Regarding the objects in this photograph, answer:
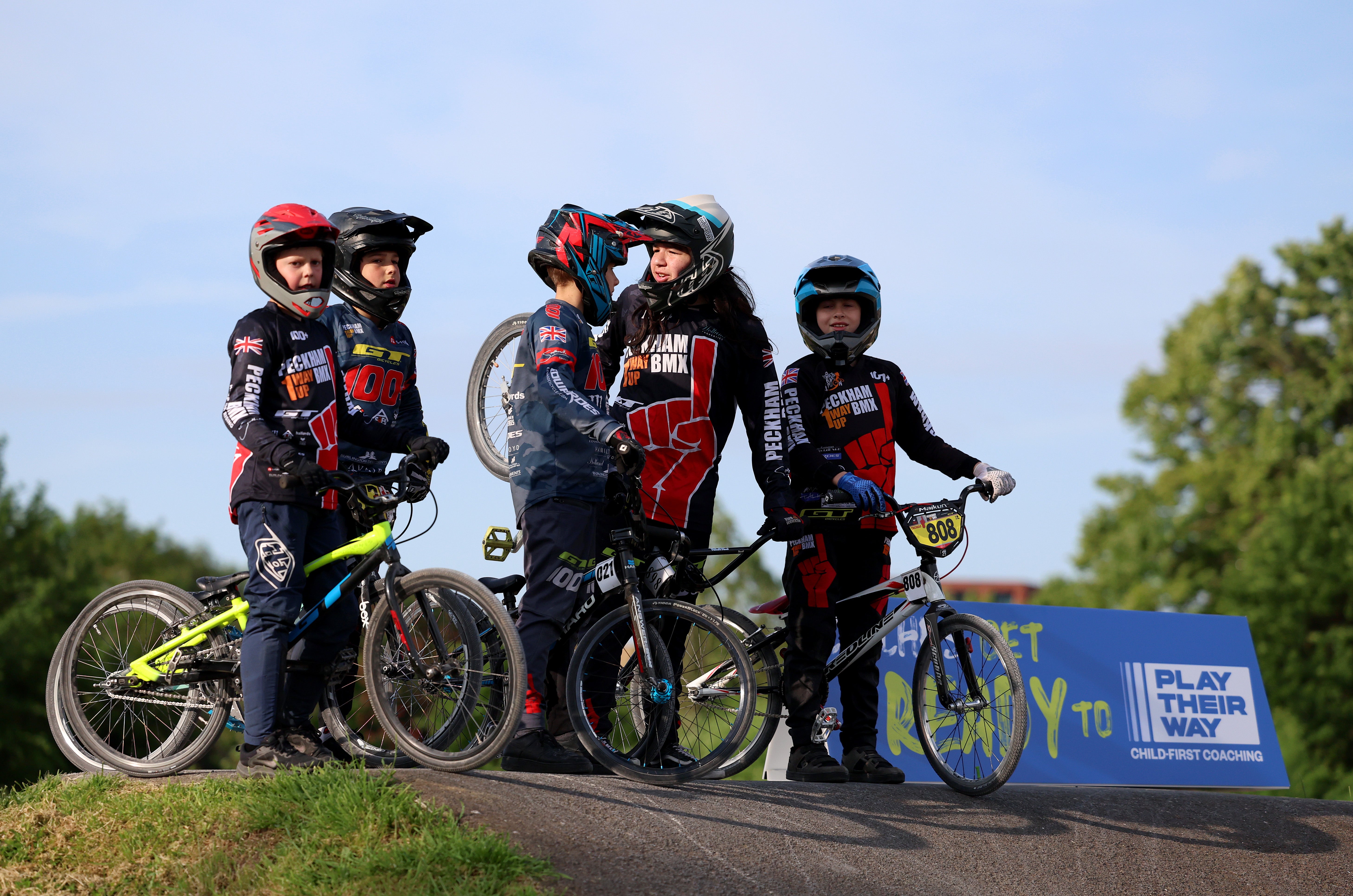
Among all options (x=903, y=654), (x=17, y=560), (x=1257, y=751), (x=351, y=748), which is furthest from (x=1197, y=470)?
(x=17, y=560)

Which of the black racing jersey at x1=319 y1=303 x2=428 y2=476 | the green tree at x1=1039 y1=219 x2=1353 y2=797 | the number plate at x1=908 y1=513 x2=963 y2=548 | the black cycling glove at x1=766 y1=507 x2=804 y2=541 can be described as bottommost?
the black cycling glove at x1=766 y1=507 x2=804 y2=541

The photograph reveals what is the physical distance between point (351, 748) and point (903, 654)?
4.72 meters

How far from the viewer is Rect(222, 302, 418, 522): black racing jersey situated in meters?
5.23

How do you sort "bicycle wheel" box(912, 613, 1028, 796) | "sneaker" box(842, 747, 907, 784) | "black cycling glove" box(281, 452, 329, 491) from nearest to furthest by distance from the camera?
"black cycling glove" box(281, 452, 329, 491)
"bicycle wheel" box(912, 613, 1028, 796)
"sneaker" box(842, 747, 907, 784)

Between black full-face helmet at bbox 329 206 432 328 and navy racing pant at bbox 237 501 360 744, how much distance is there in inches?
48.9

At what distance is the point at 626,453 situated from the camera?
5152 mm

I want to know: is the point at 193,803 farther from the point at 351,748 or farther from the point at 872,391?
the point at 872,391

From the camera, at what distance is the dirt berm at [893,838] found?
4.81 m

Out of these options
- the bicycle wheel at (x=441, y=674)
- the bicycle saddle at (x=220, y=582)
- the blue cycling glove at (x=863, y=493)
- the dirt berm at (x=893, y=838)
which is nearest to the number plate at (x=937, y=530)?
the blue cycling glove at (x=863, y=493)

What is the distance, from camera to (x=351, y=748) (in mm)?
5527

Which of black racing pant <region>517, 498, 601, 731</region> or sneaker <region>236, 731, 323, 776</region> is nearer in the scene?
sneaker <region>236, 731, 323, 776</region>

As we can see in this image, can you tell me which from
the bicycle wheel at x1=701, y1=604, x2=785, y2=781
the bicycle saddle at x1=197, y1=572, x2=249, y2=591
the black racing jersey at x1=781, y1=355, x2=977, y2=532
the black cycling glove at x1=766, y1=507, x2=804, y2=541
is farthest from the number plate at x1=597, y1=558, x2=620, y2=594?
the bicycle saddle at x1=197, y1=572, x2=249, y2=591

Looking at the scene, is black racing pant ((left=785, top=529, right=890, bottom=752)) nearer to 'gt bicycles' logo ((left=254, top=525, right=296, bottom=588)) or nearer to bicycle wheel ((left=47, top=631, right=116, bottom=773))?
'gt bicycles' logo ((left=254, top=525, right=296, bottom=588))

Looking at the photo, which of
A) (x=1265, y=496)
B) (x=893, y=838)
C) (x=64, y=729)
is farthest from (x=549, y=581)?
(x=1265, y=496)
